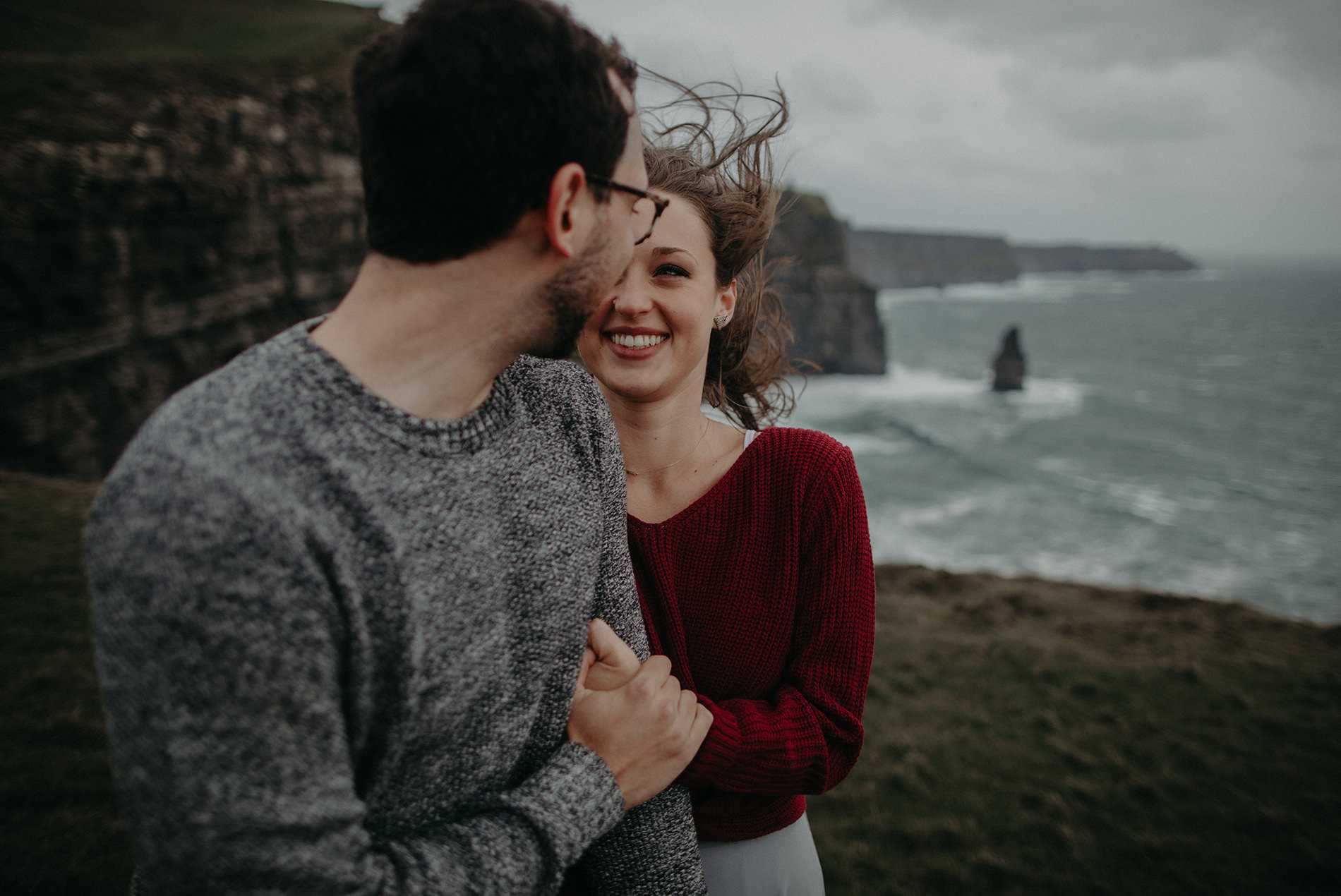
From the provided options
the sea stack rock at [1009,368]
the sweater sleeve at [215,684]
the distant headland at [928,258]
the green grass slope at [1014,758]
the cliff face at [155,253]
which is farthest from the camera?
the distant headland at [928,258]

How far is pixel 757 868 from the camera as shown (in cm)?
230

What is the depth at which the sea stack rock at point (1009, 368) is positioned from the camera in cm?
6519

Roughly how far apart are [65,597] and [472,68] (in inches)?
413

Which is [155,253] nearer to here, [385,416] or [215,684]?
[385,416]

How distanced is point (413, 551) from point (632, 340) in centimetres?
123

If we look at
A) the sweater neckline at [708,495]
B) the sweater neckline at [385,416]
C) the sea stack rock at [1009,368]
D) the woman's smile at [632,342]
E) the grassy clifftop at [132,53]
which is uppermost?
the grassy clifftop at [132,53]

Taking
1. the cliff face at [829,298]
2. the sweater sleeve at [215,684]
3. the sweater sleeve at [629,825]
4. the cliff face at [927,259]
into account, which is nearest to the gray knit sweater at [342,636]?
the sweater sleeve at [215,684]

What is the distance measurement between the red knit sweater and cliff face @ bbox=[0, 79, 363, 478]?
2297cm

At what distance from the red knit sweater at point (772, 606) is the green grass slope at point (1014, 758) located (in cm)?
486

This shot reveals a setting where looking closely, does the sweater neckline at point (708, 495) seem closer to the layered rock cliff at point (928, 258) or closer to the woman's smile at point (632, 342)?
the woman's smile at point (632, 342)

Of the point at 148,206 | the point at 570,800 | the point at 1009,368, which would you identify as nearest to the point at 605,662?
the point at 570,800

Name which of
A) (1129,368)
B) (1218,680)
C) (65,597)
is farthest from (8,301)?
(1129,368)

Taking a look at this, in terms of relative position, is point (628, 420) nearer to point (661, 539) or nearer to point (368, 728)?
point (661, 539)

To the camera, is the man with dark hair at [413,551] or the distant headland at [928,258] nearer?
the man with dark hair at [413,551]
